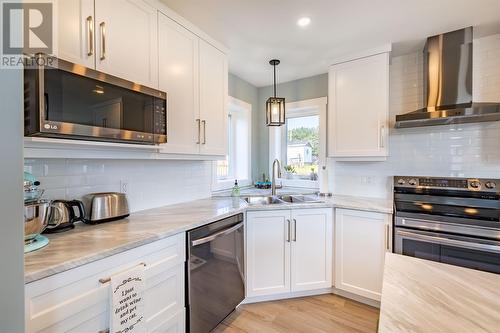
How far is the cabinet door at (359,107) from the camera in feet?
7.36

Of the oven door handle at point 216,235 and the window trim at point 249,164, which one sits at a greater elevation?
the window trim at point 249,164

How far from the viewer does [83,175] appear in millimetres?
1503

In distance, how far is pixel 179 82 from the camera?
179 centimetres

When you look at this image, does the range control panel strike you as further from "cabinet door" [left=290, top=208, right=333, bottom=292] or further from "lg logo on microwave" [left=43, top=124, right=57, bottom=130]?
"lg logo on microwave" [left=43, top=124, right=57, bottom=130]

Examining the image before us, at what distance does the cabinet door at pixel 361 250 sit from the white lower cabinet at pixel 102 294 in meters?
1.50

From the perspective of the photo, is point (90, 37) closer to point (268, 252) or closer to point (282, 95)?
point (268, 252)

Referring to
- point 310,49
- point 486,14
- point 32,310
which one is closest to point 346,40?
point 310,49

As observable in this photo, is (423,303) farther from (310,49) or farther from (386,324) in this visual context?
(310,49)

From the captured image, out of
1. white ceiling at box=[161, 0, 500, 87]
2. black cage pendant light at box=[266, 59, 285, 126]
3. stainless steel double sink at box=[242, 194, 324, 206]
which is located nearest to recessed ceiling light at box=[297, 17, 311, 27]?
white ceiling at box=[161, 0, 500, 87]

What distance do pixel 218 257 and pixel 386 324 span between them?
50.9 inches

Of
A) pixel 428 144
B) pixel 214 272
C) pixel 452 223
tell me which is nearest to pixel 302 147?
pixel 428 144

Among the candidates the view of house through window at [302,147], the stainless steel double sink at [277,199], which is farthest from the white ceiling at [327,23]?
the stainless steel double sink at [277,199]

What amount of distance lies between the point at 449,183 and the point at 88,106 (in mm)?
2853

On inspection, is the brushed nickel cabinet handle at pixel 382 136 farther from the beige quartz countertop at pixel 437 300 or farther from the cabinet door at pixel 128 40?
the cabinet door at pixel 128 40
